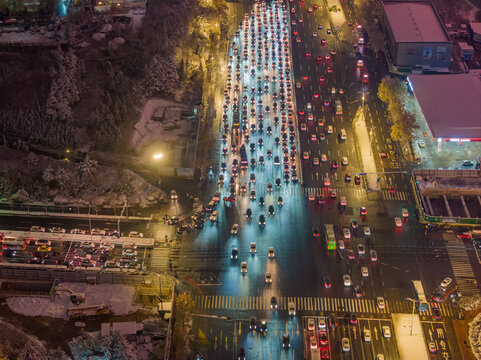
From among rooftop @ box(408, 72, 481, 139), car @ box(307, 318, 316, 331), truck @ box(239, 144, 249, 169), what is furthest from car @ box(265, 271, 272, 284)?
rooftop @ box(408, 72, 481, 139)

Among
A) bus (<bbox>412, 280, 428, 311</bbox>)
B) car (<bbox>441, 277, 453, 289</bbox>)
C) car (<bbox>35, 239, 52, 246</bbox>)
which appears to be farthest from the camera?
car (<bbox>35, 239, 52, 246</bbox>)

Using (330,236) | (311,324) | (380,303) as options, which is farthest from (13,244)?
(380,303)

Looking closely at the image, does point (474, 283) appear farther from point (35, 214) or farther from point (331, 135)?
point (35, 214)

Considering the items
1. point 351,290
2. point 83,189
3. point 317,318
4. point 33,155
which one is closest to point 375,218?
point 351,290

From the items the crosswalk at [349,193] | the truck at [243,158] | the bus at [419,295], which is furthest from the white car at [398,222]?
A: the truck at [243,158]

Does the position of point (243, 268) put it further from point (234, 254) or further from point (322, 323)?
point (322, 323)

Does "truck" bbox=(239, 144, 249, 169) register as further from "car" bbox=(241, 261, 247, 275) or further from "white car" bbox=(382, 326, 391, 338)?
"white car" bbox=(382, 326, 391, 338)

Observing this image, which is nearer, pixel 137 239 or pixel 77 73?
pixel 137 239

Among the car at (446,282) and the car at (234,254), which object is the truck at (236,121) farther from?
the car at (446,282)
